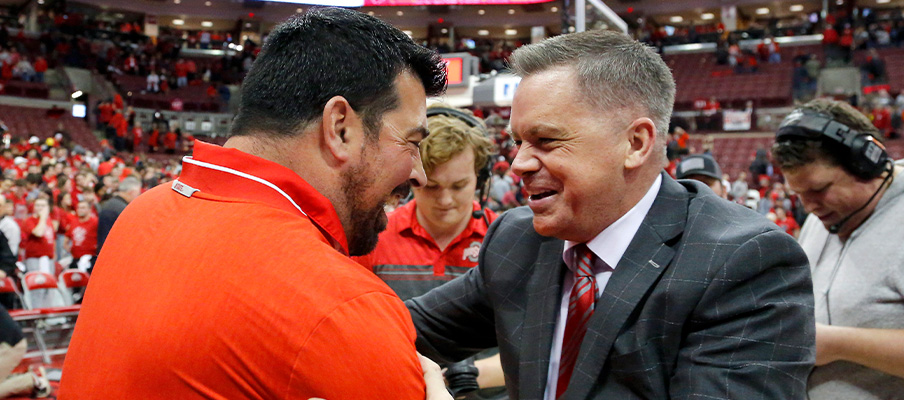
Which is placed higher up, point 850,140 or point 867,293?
point 850,140

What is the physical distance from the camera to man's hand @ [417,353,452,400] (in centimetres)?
108

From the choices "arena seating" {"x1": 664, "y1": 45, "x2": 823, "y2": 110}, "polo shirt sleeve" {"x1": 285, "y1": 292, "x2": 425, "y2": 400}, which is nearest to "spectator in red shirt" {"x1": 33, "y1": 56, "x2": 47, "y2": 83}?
"arena seating" {"x1": 664, "y1": 45, "x2": 823, "y2": 110}

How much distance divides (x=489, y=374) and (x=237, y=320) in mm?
1216

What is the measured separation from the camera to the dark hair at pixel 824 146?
2.01m

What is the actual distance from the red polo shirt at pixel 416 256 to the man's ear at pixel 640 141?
103 cm

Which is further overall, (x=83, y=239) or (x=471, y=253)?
(x=83, y=239)

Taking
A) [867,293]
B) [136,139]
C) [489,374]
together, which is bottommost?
[136,139]

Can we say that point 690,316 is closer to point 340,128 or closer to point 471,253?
point 340,128

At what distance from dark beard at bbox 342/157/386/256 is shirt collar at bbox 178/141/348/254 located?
0.29 ft

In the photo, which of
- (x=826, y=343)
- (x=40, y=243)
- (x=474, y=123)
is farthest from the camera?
(x=40, y=243)

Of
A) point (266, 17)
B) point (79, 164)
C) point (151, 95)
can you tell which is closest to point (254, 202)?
point (79, 164)

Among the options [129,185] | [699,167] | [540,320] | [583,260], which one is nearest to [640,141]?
[583,260]

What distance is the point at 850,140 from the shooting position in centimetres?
197

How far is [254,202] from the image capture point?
1082mm
